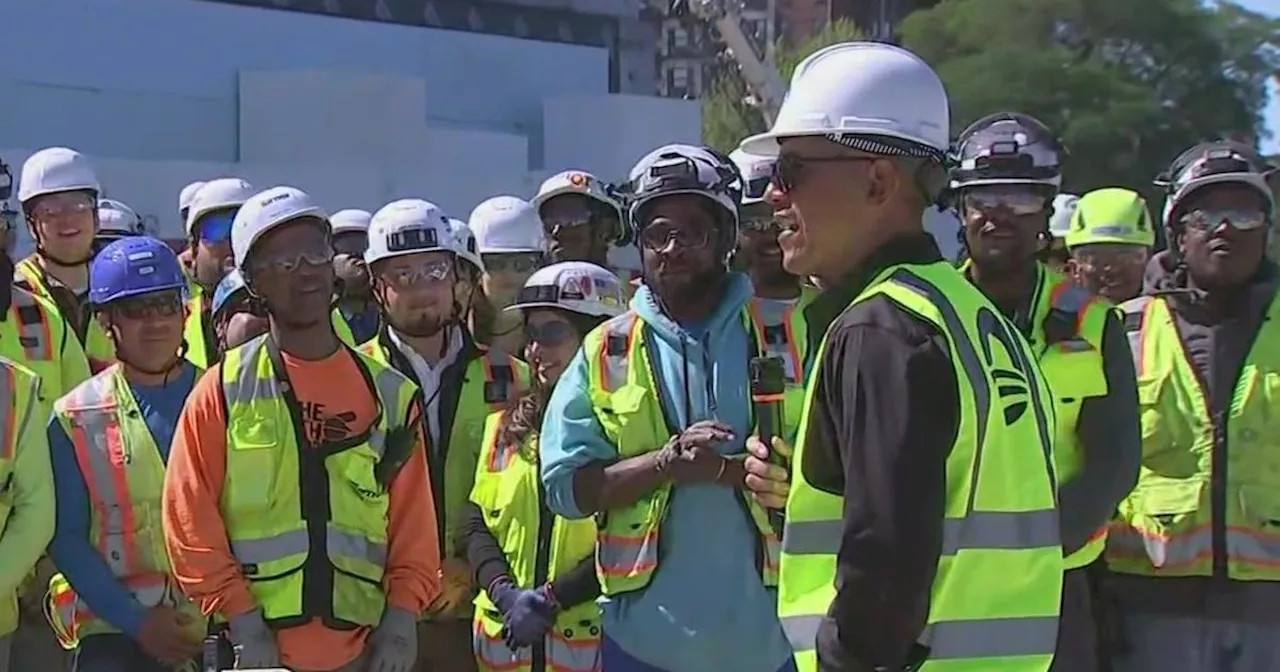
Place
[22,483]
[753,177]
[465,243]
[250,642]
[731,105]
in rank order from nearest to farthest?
1. [250,642]
2. [22,483]
3. [753,177]
4. [465,243]
5. [731,105]

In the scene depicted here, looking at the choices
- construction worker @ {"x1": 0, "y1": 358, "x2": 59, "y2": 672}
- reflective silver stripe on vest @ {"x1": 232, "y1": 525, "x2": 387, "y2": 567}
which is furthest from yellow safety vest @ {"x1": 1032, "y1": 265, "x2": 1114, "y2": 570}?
construction worker @ {"x1": 0, "y1": 358, "x2": 59, "y2": 672}

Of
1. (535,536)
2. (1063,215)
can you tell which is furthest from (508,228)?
(1063,215)

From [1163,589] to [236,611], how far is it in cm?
315

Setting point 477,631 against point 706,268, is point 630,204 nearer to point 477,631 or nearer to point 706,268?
point 706,268

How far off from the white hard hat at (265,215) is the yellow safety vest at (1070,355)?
7.16 feet

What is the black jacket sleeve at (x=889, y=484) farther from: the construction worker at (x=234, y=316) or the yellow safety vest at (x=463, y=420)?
the construction worker at (x=234, y=316)

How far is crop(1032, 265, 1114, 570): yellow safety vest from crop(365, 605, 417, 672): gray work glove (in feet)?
6.40

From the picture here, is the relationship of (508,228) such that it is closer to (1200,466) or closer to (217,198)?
(217,198)

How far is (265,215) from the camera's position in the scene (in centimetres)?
522

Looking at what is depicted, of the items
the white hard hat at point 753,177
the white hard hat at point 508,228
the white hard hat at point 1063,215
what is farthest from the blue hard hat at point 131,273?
the white hard hat at point 1063,215

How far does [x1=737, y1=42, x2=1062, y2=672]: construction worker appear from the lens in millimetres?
3113

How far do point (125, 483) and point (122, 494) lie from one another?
0.04 m

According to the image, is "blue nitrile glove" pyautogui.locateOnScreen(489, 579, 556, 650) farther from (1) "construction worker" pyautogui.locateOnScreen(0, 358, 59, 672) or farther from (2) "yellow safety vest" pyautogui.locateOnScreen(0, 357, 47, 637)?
(2) "yellow safety vest" pyautogui.locateOnScreen(0, 357, 47, 637)

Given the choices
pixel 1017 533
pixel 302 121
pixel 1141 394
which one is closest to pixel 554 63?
pixel 302 121
